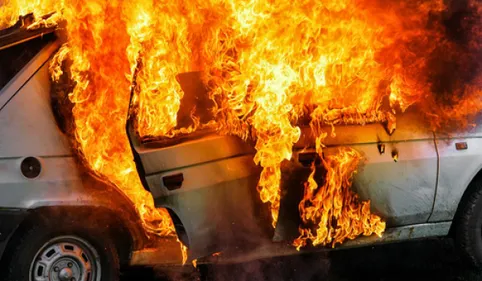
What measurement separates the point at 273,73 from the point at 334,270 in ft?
7.50

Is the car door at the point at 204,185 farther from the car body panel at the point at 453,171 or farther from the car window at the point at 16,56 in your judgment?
the car body panel at the point at 453,171

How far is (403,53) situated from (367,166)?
1291mm

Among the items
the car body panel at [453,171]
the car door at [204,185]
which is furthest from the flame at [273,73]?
the car body panel at [453,171]

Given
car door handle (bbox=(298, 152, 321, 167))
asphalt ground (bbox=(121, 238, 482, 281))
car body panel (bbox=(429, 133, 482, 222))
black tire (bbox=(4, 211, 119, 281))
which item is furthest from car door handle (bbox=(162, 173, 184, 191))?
car body panel (bbox=(429, 133, 482, 222))

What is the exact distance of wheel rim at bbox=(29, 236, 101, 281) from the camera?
4.20 metres

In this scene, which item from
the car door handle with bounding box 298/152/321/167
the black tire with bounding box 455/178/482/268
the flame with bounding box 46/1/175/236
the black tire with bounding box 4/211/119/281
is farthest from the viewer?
the black tire with bounding box 455/178/482/268

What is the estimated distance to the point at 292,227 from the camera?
15.1 feet

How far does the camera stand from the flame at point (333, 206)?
181 inches

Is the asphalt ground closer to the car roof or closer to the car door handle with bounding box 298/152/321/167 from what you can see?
the car door handle with bounding box 298/152/321/167

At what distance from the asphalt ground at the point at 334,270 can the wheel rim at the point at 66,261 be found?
106cm

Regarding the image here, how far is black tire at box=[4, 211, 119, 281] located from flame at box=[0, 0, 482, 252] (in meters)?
0.42

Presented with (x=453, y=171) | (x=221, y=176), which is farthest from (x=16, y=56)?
(x=453, y=171)

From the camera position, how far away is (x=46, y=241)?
166 inches

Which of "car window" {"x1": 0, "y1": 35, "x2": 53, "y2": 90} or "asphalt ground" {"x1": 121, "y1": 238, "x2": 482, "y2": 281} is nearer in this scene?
"car window" {"x1": 0, "y1": 35, "x2": 53, "y2": 90}
